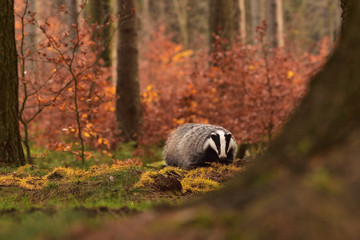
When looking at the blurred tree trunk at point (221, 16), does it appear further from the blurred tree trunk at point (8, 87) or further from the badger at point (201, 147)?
the blurred tree trunk at point (8, 87)

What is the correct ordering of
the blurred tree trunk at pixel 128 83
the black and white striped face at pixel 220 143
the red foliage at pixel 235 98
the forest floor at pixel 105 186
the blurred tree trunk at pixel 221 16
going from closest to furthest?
1. the forest floor at pixel 105 186
2. the black and white striped face at pixel 220 143
3. the red foliage at pixel 235 98
4. the blurred tree trunk at pixel 128 83
5. the blurred tree trunk at pixel 221 16

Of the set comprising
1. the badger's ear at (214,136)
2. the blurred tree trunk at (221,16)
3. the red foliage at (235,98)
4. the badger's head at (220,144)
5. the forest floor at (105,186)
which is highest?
the blurred tree trunk at (221,16)

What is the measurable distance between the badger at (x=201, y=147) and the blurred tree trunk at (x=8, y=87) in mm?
2712

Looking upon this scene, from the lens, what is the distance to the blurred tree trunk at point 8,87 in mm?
6793

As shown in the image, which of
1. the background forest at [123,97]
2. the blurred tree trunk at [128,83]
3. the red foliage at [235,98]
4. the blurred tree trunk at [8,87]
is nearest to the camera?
the blurred tree trunk at [8,87]

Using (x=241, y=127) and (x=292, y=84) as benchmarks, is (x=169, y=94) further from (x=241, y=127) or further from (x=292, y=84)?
(x=292, y=84)

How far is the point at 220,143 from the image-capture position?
7.14 meters

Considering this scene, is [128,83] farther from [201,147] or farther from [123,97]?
[201,147]

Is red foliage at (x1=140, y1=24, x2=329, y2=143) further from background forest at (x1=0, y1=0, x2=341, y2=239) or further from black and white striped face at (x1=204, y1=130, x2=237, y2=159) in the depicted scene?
black and white striped face at (x1=204, y1=130, x2=237, y2=159)

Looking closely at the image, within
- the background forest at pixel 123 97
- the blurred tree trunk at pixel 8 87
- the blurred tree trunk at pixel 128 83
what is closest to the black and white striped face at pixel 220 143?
the background forest at pixel 123 97

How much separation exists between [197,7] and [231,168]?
33136mm

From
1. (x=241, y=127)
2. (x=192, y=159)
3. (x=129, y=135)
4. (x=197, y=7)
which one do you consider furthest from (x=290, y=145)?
(x=197, y=7)

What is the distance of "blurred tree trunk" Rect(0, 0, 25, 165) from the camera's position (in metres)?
6.79

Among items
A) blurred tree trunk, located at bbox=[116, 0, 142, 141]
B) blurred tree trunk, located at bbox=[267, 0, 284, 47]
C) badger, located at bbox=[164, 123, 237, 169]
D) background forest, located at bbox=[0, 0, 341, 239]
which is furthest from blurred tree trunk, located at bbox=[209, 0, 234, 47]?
badger, located at bbox=[164, 123, 237, 169]
